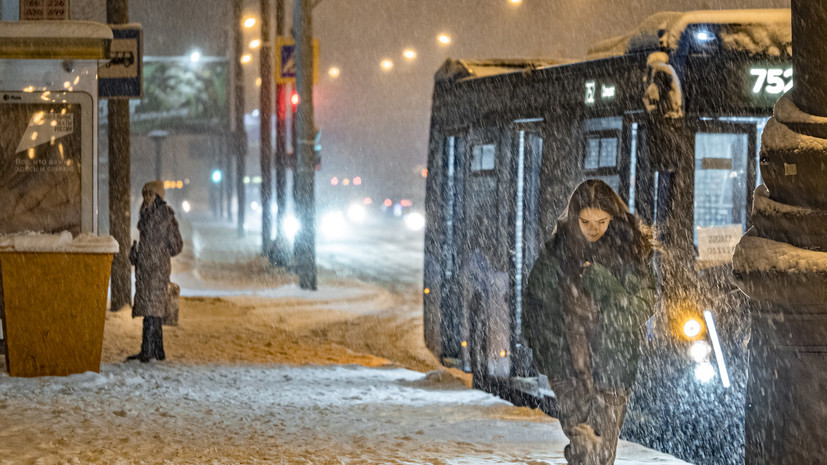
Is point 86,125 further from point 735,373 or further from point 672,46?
point 735,373

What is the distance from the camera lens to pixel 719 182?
730 cm

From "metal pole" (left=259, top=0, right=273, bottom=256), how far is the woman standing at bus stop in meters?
23.3

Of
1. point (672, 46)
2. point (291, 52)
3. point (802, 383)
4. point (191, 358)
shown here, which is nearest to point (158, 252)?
point (191, 358)

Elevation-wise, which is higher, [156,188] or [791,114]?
[791,114]

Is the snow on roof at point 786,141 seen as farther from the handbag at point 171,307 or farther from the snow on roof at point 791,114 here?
the handbag at point 171,307

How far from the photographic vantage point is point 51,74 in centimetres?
942

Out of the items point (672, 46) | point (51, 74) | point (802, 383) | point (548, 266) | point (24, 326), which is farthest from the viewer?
point (51, 74)

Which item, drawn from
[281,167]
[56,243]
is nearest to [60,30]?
[56,243]

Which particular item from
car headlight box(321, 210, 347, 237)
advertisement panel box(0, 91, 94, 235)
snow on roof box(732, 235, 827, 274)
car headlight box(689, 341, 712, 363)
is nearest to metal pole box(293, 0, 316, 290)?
advertisement panel box(0, 91, 94, 235)

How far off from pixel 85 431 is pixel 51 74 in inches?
154

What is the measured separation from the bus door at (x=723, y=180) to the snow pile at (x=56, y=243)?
14.9 feet

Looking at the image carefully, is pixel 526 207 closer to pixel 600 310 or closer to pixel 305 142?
pixel 600 310

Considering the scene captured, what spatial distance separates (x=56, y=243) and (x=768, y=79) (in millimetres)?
5588

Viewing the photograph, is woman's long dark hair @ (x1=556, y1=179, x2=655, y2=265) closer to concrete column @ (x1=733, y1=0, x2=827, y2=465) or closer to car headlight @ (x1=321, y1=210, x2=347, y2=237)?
concrete column @ (x1=733, y1=0, x2=827, y2=465)
